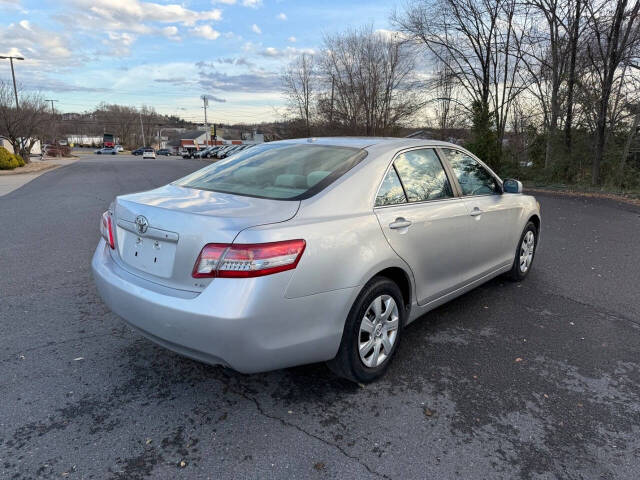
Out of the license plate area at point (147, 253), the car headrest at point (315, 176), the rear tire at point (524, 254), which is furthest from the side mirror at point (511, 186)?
the license plate area at point (147, 253)

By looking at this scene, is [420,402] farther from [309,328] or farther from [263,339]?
[263,339]

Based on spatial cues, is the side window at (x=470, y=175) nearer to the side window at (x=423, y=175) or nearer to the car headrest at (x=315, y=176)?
the side window at (x=423, y=175)

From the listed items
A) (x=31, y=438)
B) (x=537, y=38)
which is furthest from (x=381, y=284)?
(x=537, y=38)

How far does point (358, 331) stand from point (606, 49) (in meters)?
17.9

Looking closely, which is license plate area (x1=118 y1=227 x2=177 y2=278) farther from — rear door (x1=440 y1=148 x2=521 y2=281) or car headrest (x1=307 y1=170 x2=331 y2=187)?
rear door (x1=440 y1=148 x2=521 y2=281)

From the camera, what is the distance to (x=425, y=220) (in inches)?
129

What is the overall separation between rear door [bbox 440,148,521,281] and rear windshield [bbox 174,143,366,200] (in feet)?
3.81

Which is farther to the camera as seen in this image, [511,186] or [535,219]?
[535,219]

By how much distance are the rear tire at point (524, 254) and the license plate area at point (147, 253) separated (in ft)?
12.3

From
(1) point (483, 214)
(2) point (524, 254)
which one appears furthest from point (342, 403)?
(2) point (524, 254)

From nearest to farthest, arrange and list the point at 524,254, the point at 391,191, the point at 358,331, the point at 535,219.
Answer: the point at 358,331 < the point at 391,191 < the point at 524,254 < the point at 535,219

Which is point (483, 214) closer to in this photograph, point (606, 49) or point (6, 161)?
point (606, 49)

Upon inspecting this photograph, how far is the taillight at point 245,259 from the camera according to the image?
7.44 feet

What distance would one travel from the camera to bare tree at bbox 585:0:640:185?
15.0 metres
